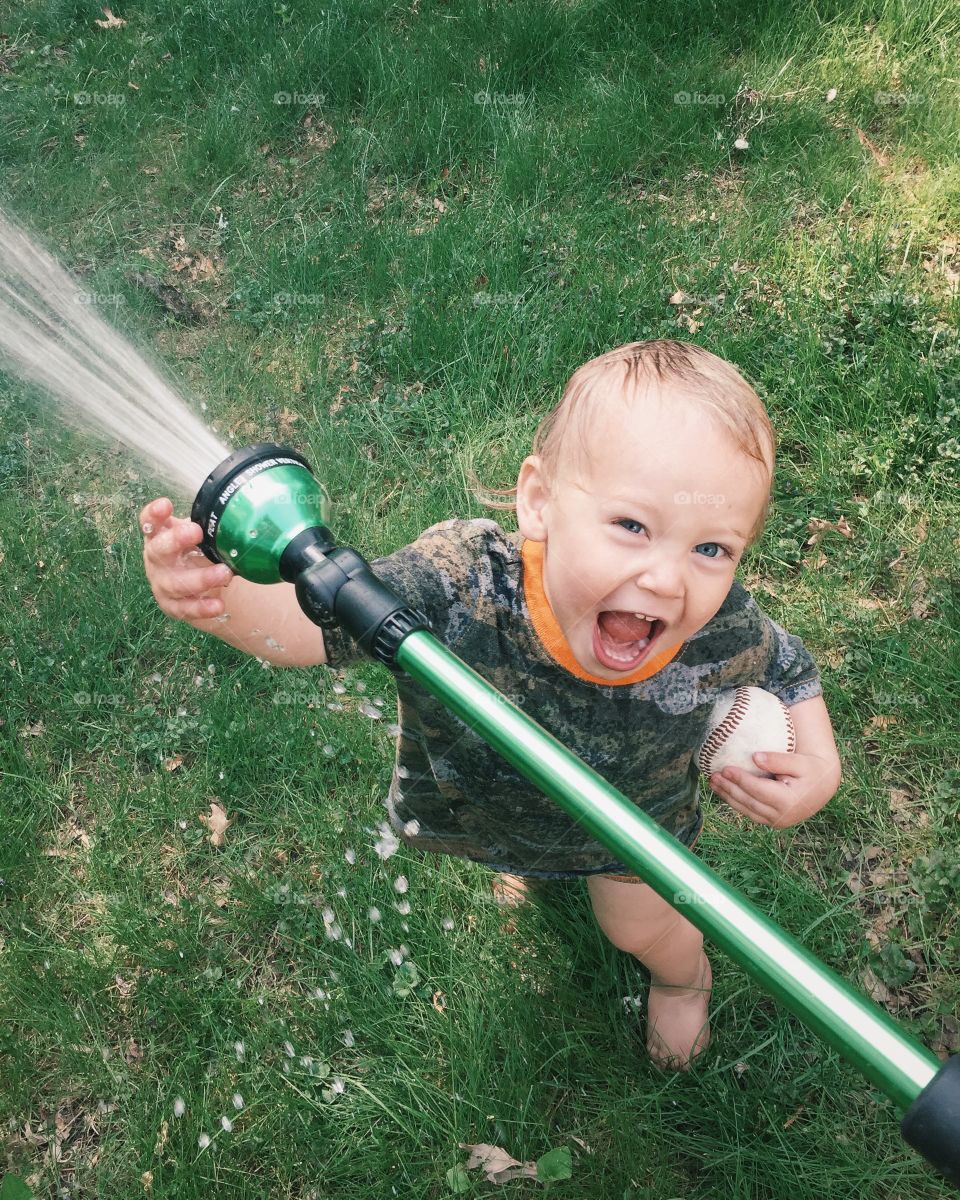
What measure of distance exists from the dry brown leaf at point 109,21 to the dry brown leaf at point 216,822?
4.74m

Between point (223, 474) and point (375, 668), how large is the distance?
168cm

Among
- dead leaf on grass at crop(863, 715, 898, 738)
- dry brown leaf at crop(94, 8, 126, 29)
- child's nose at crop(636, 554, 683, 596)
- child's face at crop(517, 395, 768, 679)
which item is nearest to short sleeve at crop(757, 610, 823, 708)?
child's face at crop(517, 395, 768, 679)

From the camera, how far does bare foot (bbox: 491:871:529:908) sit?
271 cm

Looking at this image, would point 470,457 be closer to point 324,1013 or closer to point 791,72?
point 324,1013

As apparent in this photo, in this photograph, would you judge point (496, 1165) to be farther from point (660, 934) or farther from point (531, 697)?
point (531, 697)

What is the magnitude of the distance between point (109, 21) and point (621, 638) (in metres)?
5.69

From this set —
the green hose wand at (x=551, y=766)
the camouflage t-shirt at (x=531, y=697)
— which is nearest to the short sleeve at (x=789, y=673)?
the camouflage t-shirt at (x=531, y=697)

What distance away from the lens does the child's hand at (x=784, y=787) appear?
2193 millimetres

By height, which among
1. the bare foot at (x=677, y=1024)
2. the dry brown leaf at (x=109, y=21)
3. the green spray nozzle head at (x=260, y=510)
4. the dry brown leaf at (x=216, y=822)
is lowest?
the bare foot at (x=677, y=1024)

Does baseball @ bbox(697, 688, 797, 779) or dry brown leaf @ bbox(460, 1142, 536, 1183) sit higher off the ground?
baseball @ bbox(697, 688, 797, 779)

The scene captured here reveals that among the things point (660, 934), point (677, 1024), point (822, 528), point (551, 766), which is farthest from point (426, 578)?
point (822, 528)

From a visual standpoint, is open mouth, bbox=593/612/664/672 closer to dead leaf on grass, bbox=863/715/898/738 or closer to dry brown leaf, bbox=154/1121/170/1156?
dead leaf on grass, bbox=863/715/898/738

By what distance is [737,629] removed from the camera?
2.16 m

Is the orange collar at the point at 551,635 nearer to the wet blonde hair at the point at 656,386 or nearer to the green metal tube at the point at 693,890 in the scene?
the wet blonde hair at the point at 656,386
